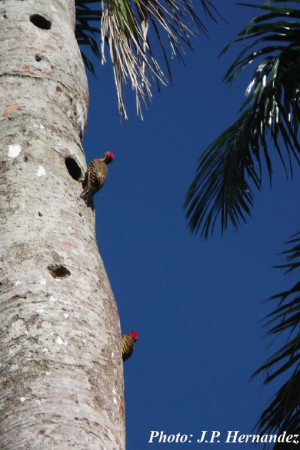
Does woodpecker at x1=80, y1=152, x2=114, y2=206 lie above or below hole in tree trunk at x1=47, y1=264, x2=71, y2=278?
above

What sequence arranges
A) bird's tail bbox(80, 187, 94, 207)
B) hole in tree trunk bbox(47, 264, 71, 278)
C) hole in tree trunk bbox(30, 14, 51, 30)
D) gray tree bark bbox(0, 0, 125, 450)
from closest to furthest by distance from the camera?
gray tree bark bbox(0, 0, 125, 450), hole in tree trunk bbox(47, 264, 71, 278), bird's tail bbox(80, 187, 94, 207), hole in tree trunk bbox(30, 14, 51, 30)

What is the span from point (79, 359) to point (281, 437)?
6.62ft

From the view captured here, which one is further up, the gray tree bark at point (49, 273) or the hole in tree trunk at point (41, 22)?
the hole in tree trunk at point (41, 22)

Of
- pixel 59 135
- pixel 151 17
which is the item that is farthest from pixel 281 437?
pixel 151 17

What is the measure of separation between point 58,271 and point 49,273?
35 mm

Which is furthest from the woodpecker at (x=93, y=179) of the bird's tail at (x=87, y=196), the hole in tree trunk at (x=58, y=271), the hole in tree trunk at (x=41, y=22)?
the hole in tree trunk at (x=41, y=22)

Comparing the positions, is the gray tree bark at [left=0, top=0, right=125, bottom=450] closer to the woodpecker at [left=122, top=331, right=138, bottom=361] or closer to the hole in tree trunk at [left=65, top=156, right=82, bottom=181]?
the hole in tree trunk at [left=65, top=156, right=82, bottom=181]

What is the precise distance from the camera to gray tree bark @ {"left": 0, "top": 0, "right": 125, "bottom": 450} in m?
2.20

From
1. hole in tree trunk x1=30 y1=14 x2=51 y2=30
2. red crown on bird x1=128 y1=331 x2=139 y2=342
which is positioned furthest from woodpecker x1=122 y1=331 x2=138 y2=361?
hole in tree trunk x1=30 y1=14 x2=51 y2=30

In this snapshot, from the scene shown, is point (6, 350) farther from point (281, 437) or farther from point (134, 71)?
point (134, 71)

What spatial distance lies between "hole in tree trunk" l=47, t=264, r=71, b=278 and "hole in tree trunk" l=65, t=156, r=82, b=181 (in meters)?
0.58

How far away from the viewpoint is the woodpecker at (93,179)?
301cm

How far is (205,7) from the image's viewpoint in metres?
5.25

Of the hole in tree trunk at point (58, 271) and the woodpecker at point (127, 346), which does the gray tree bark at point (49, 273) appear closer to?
the hole in tree trunk at point (58, 271)
